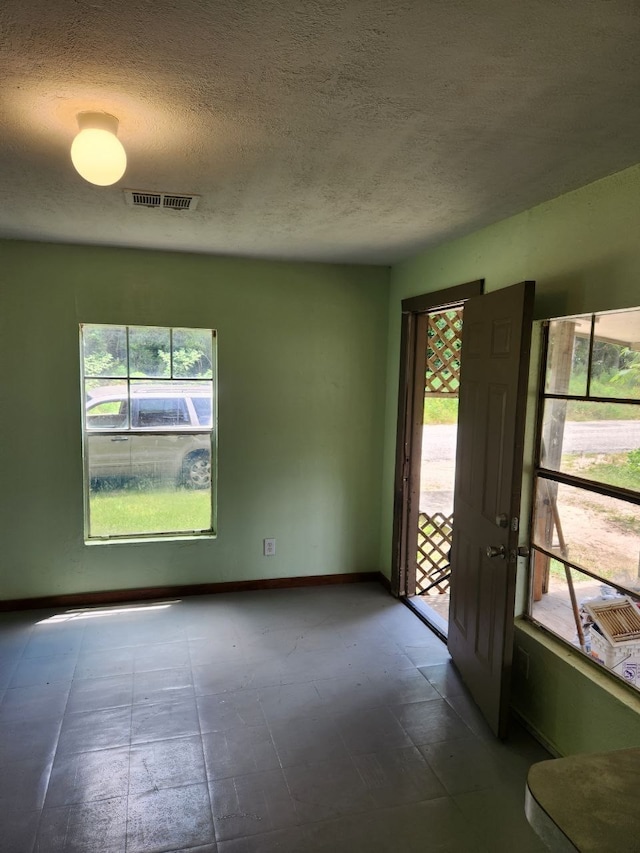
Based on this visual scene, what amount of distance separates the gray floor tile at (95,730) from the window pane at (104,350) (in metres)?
2.05

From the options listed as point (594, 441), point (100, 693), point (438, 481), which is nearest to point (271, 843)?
point (100, 693)

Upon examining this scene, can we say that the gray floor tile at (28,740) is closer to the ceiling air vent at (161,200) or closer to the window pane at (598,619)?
the window pane at (598,619)

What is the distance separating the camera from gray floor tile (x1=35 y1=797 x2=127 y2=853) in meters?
1.77

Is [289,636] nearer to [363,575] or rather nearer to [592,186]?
[363,575]

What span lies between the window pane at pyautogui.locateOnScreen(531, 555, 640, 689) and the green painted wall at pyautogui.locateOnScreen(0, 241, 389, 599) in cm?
183

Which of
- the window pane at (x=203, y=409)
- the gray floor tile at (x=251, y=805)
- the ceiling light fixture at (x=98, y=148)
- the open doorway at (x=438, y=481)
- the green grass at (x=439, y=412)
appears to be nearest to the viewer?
the ceiling light fixture at (x=98, y=148)

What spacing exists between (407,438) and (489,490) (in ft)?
4.27

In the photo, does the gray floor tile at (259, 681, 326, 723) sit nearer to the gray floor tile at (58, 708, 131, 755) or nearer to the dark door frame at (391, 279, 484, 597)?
the gray floor tile at (58, 708, 131, 755)

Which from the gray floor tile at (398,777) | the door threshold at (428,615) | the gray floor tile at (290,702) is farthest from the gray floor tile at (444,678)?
the gray floor tile at (290,702)

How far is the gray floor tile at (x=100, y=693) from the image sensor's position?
254 centimetres

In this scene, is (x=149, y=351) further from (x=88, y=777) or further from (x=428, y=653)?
(x=428, y=653)

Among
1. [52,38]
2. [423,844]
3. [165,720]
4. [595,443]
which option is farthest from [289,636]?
[52,38]

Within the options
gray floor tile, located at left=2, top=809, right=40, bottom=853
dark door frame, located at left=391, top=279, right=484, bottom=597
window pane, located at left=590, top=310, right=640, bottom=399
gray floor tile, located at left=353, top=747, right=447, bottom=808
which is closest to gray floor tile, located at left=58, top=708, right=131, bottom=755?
gray floor tile, located at left=2, top=809, right=40, bottom=853

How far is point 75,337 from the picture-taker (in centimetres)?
346
